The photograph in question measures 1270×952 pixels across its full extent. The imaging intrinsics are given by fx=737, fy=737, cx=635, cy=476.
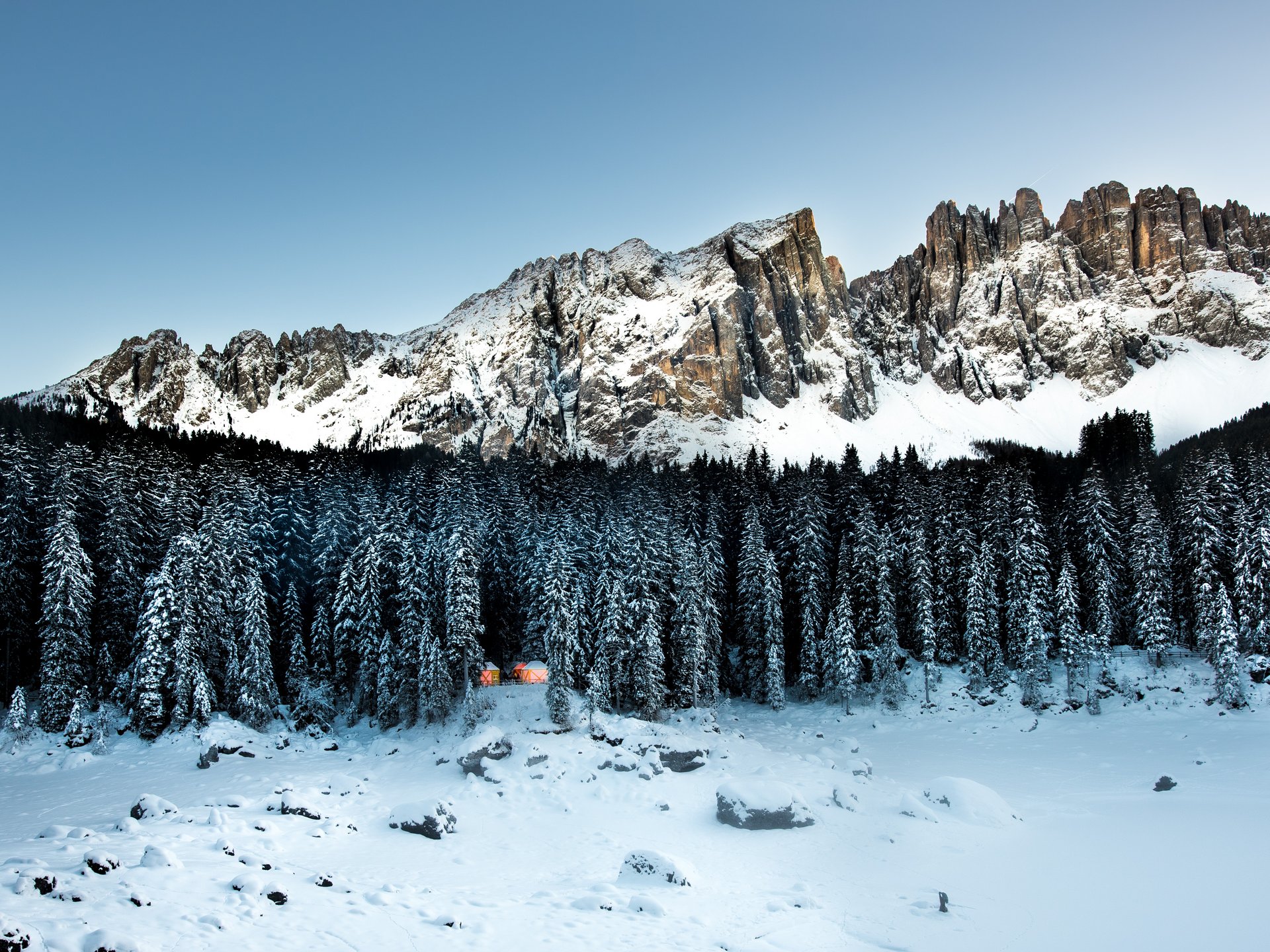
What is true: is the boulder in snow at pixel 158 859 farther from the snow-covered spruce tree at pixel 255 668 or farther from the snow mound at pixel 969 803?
the snow-covered spruce tree at pixel 255 668

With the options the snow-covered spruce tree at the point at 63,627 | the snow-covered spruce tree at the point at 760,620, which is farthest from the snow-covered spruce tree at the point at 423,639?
the snow-covered spruce tree at the point at 760,620

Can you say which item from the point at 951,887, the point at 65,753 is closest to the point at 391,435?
the point at 65,753

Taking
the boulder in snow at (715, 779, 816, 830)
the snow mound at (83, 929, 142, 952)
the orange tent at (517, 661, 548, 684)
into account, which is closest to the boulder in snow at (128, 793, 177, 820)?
the snow mound at (83, 929, 142, 952)

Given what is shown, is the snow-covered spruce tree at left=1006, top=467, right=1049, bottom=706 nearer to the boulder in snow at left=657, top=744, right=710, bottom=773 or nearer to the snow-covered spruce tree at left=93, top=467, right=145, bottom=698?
the boulder in snow at left=657, top=744, right=710, bottom=773

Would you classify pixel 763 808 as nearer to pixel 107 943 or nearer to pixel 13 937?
pixel 107 943

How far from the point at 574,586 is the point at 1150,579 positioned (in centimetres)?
3646

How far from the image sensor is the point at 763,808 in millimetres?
25344

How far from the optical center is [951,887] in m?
19.4

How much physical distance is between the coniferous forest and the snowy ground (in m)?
3.27

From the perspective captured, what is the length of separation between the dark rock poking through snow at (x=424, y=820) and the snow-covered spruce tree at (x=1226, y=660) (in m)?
41.3

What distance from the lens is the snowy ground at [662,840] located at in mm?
14805

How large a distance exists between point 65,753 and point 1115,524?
65.2 meters

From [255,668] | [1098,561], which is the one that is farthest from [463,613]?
[1098,561]

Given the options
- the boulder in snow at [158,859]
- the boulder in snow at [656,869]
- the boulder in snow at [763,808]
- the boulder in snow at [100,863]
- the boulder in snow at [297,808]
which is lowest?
the boulder in snow at [763,808]
